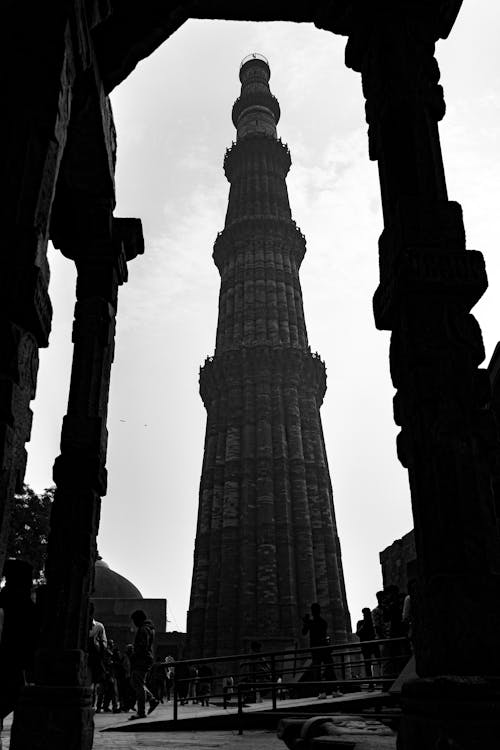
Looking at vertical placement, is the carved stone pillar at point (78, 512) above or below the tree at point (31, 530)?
below

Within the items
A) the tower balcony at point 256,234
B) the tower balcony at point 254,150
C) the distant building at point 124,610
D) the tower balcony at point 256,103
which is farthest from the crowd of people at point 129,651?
the tower balcony at point 256,103

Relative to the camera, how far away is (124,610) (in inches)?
1347

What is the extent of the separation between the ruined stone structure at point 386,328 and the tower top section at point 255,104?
34365 millimetres

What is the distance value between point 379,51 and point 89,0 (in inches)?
70.6

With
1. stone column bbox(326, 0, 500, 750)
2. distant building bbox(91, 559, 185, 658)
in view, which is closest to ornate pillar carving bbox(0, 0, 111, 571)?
stone column bbox(326, 0, 500, 750)

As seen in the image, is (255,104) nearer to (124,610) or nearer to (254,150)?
(254,150)

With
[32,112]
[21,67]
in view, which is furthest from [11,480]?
[21,67]

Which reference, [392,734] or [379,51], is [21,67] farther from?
[392,734]

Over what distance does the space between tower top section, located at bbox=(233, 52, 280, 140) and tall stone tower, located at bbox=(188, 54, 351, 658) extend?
315 cm

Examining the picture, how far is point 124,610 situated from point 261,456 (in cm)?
1351

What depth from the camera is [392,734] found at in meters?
4.29

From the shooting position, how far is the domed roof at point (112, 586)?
36.4 metres

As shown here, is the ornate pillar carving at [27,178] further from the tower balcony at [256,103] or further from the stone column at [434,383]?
the tower balcony at [256,103]

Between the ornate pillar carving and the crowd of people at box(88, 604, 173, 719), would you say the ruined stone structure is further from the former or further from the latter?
the crowd of people at box(88, 604, 173, 719)
